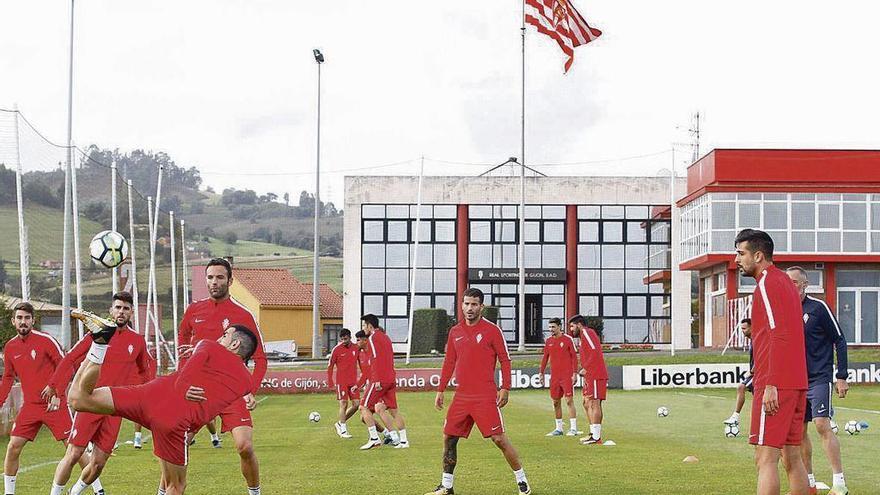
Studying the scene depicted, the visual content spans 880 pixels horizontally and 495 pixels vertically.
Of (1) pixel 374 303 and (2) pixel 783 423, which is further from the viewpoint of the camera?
(1) pixel 374 303

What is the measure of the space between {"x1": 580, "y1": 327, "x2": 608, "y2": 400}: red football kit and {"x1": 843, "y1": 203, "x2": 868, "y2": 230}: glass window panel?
3848cm

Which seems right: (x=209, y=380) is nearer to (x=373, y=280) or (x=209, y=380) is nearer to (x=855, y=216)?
(x=855, y=216)

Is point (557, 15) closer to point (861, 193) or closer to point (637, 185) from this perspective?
point (861, 193)

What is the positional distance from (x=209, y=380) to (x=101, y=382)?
3.94 meters

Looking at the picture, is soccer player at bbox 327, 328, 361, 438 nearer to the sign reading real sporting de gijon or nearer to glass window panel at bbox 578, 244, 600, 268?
the sign reading real sporting de gijon

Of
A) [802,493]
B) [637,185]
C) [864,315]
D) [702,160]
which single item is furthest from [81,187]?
[637,185]

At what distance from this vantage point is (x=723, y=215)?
55.8 m

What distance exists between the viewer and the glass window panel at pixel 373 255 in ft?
230

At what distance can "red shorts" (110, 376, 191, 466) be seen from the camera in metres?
8.63

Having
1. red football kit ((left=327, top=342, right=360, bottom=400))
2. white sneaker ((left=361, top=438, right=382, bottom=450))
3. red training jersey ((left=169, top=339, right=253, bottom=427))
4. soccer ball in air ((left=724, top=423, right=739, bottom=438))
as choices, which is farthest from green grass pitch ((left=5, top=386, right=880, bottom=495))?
red training jersey ((left=169, top=339, right=253, bottom=427))

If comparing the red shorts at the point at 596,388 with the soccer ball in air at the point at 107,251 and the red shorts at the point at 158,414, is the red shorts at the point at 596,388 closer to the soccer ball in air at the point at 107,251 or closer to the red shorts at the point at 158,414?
the soccer ball in air at the point at 107,251

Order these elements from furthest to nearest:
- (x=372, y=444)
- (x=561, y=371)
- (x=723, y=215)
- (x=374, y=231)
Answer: (x=374, y=231), (x=723, y=215), (x=561, y=371), (x=372, y=444)

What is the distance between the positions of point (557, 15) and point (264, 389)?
57.5 feet

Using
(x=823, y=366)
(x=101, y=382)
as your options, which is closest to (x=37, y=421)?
(x=101, y=382)
